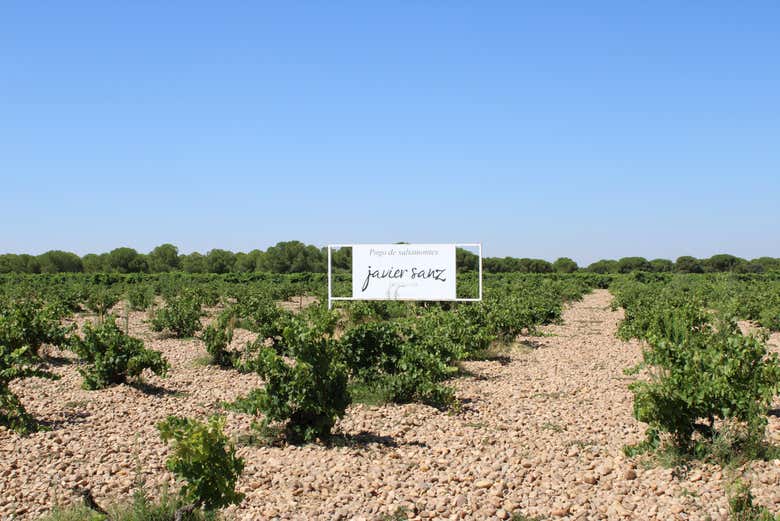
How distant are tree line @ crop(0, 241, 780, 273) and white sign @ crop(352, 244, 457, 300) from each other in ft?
114

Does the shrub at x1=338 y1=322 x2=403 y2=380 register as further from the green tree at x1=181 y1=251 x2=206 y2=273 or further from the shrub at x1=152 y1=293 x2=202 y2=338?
the green tree at x1=181 y1=251 x2=206 y2=273

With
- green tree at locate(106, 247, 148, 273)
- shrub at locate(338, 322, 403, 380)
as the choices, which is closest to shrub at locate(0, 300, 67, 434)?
shrub at locate(338, 322, 403, 380)

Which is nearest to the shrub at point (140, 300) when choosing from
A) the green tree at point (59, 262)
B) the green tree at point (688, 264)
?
the green tree at point (59, 262)

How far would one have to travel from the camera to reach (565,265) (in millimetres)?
65125

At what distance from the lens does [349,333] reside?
342 inches

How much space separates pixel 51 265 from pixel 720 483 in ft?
203

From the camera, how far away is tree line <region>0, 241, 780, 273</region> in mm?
54469

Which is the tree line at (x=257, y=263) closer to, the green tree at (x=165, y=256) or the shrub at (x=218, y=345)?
the green tree at (x=165, y=256)

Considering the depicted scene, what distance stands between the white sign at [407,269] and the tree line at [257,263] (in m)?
34.8

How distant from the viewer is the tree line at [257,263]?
54.5 meters

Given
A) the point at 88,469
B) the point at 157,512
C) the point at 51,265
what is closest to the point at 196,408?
the point at 88,469

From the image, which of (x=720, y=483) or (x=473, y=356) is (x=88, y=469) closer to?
(x=720, y=483)

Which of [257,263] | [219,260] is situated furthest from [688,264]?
[219,260]

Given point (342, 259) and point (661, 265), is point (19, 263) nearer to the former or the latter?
point (342, 259)
